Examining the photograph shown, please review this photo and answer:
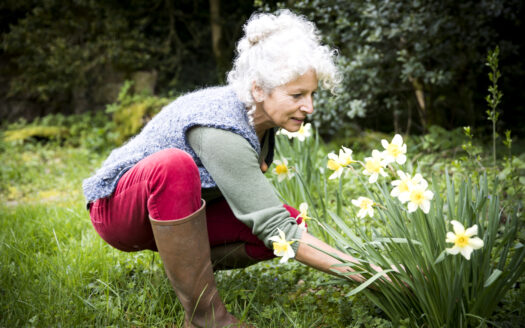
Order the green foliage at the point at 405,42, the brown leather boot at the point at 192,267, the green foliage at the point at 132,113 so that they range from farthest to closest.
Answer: the green foliage at the point at 132,113 → the green foliage at the point at 405,42 → the brown leather boot at the point at 192,267

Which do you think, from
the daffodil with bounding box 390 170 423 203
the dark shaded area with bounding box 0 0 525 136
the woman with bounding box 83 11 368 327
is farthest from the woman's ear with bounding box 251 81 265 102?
the dark shaded area with bounding box 0 0 525 136

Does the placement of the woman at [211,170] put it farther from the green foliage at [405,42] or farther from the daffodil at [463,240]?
the green foliage at [405,42]

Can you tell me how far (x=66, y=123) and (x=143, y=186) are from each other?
4929 mm

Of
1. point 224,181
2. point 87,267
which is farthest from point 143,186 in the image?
point 87,267

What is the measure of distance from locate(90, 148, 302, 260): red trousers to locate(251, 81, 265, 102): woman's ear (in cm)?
33

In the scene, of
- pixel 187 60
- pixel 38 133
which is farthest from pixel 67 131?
pixel 187 60

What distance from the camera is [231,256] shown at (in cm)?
182

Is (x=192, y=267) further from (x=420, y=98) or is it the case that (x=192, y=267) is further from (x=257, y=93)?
(x=420, y=98)

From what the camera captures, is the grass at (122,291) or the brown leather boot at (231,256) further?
the brown leather boot at (231,256)

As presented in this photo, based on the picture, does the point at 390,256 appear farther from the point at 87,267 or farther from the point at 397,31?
the point at 397,31

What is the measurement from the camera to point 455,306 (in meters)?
1.42

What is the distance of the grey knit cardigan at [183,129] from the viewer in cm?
154

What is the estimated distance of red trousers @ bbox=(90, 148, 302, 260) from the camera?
1.44 metres

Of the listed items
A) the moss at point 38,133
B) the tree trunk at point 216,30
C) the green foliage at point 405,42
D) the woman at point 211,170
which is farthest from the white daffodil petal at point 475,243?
the moss at point 38,133
